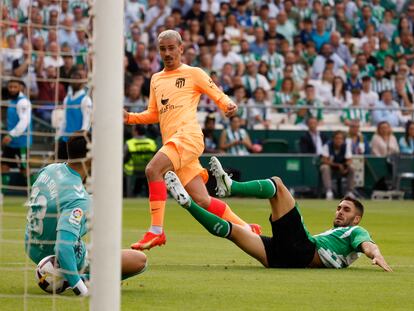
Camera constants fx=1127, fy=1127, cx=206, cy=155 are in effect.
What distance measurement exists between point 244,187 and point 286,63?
16.5 metres

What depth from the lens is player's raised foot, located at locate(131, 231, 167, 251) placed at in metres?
11.1

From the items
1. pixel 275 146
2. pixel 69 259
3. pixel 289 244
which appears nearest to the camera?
pixel 69 259

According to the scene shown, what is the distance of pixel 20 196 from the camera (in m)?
24.4

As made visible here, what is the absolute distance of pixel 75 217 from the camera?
25.8 feet

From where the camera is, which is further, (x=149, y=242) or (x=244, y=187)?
(x=149, y=242)

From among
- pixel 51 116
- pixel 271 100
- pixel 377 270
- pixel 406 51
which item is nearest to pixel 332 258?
pixel 377 270

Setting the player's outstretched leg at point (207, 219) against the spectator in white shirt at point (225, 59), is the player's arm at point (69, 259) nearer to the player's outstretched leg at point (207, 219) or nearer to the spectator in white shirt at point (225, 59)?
the player's outstretched leg at point (207, 219)

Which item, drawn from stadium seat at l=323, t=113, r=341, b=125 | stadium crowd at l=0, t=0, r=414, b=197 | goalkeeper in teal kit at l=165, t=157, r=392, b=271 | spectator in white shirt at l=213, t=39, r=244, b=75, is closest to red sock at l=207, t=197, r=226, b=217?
goalkeeper in teal kit at l=165, t=157, r=392, b=271

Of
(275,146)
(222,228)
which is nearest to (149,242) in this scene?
(222,228)

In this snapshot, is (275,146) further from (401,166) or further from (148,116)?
(148,116)

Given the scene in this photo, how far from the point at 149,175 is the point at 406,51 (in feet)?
63.3

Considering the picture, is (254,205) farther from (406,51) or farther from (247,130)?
(406,51)

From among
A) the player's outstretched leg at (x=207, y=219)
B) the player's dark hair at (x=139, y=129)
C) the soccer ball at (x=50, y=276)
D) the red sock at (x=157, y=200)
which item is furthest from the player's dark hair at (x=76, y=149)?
the player's dark hair at (x=139, y=129)

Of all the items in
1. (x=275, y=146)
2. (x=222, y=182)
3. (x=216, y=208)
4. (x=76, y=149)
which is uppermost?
(x=76, y=149)
